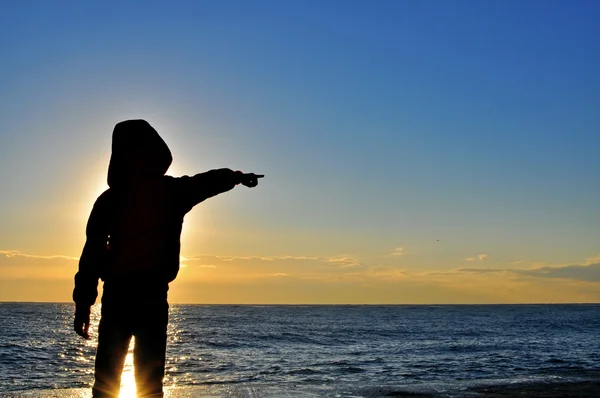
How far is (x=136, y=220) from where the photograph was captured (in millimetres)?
3898

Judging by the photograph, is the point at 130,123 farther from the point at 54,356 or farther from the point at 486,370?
the point at 54,356

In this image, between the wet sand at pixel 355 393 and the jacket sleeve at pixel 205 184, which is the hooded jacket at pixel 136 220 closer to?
the jacket sleeve at pixel 205 184

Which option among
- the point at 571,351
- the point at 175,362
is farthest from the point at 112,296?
the point at 571,351

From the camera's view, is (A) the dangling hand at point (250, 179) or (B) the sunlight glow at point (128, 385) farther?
(B) the sunlight glow at point (128, 385)

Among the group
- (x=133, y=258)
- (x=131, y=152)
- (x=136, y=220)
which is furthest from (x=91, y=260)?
(x=131, y=152)

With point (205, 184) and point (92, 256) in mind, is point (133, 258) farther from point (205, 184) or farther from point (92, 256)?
point (205, 184)

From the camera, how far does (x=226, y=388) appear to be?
1275 centimetres

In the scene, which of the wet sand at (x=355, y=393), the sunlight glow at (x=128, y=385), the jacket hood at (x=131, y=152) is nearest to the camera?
the jacket hood at (x=131, y=152)

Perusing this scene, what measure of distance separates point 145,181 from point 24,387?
13.0 m

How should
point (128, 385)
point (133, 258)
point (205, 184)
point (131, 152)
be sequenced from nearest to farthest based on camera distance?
point (133, 258), point (131, 152), point (205, 184), point (128, 385)

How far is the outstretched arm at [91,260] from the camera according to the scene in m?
3.88

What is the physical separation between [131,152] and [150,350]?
127 cm

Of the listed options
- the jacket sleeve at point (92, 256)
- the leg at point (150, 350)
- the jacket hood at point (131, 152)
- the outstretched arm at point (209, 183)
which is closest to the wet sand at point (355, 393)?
the leg at point (150, 350)

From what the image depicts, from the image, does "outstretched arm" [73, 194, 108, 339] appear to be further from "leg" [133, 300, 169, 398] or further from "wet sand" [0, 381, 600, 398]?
"wet sand" [0, 381, 600, 398]
